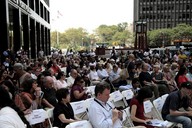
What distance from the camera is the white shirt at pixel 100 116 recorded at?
4.45 meters

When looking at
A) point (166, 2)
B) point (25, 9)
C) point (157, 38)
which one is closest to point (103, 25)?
point (166, 2)

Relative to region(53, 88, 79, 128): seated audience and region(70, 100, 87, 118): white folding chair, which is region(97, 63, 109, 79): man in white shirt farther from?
region(53, 88, 79, 128): seated audience

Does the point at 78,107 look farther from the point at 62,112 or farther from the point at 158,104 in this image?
the point at 158,104

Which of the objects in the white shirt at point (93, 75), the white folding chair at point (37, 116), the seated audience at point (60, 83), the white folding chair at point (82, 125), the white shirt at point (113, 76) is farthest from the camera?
the white shirt at point (93, 75)

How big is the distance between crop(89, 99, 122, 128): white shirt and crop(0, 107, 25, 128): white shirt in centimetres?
150

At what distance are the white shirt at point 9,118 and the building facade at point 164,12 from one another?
11929 centimetres

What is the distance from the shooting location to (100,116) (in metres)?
4.51

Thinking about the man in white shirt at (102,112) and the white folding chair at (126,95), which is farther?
the white folding chair at (126,95)

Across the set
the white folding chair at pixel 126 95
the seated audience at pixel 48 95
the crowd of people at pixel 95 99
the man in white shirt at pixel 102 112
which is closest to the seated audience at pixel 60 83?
the crowd of people at pixel 95 99

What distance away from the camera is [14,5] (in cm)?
2631

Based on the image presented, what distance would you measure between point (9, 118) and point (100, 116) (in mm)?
1732

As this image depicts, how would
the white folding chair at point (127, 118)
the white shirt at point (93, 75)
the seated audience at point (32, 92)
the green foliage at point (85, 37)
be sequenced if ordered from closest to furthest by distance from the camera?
the white folding chair at point (127, 118)
the seated audience at point (32, 92)
the white shirt at point (93, 75)
the green foliage at point (85, 37)

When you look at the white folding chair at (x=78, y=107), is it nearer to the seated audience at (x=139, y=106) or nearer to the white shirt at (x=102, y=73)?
the seated audience at (x=139, y=106)

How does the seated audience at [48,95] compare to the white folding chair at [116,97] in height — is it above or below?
above
